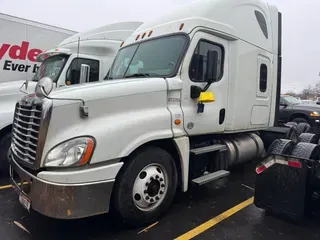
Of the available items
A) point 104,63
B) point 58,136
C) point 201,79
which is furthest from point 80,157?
point 104,63

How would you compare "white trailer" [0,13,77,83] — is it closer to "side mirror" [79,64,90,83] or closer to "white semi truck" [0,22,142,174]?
"white semi truck" [0,22,142,174]

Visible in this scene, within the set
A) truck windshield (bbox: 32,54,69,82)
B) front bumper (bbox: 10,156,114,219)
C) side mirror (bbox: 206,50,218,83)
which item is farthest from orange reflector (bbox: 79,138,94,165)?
truck windshield (bbox: 32,54,69,82)

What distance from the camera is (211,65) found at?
3953mm

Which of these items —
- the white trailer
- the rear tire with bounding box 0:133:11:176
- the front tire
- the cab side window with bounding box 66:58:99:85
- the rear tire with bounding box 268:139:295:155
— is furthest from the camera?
the white trailer

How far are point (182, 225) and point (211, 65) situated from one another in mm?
2207

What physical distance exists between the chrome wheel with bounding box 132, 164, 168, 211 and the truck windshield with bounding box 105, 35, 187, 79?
1.33 meters

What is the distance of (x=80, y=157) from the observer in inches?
112

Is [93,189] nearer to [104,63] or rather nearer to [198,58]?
[198,58]

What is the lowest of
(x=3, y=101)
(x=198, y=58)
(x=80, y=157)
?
(x=80, y=157)

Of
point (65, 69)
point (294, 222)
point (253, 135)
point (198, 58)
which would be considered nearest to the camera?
point (294, 222)

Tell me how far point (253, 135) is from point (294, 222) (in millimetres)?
2403

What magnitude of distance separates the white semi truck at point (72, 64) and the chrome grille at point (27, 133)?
1910 mm

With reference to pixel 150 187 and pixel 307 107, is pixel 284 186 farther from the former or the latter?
pixel 307 107

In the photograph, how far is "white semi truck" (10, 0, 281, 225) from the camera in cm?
292
